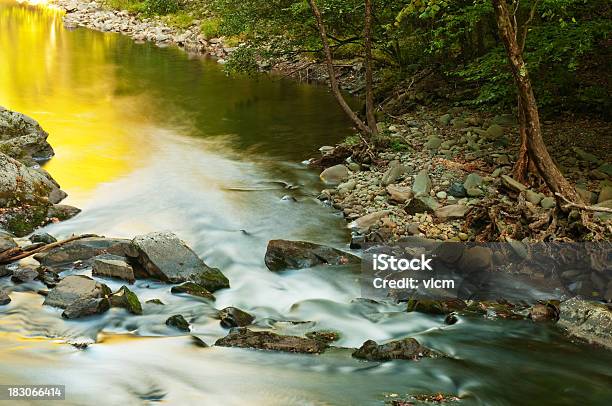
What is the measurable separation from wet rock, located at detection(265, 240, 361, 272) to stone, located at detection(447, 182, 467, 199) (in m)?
2.78

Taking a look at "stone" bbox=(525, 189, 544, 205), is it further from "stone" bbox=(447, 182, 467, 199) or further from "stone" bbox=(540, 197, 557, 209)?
"stone" bbox=(447, 182, 467, 199)

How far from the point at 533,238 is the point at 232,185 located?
24.7 feet

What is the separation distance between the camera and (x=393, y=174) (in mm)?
14273

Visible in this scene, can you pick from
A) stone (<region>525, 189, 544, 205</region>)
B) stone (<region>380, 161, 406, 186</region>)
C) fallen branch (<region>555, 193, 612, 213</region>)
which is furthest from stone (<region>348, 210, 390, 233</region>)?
fallen branch (<region>555, 193, 612, 213</region>)

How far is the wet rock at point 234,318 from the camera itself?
9070 millimetres

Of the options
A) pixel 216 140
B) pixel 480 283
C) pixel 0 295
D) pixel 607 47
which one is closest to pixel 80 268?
pixel 0 295

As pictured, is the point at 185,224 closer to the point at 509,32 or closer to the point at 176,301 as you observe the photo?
the point at 176,301

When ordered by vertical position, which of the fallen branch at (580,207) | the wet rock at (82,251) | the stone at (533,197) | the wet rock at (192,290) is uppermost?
the fallen branch at (580,207)

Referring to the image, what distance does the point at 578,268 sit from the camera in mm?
10211

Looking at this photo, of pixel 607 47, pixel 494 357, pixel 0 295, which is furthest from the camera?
pixel 607 47

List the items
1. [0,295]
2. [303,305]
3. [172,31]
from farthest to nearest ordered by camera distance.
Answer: [172,31] → [303,305] → [0,295]

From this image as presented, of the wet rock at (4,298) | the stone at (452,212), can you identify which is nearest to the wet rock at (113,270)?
the wet rock at (4,298)

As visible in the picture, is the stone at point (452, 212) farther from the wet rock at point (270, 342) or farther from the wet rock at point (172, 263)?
the wet rock at point (270, 342)

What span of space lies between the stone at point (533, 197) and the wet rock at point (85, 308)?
7185mm
